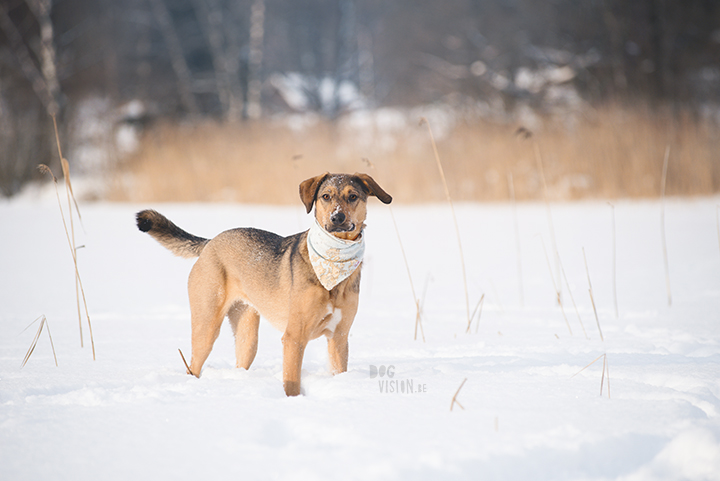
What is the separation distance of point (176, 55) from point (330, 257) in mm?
19291

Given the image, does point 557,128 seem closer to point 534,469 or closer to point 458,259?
point 458,259

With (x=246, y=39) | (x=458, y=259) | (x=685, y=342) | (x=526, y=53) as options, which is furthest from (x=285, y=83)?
(x=685, y=342)

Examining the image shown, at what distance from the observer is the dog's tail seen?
3098mm

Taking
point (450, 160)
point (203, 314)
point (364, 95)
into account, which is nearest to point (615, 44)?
point (450, 160)

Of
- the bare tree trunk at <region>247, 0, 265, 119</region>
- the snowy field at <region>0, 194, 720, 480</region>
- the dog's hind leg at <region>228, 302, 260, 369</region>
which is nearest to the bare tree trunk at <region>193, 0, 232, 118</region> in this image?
the bare tree trunk at <region>247, 0, 265, 119</region>

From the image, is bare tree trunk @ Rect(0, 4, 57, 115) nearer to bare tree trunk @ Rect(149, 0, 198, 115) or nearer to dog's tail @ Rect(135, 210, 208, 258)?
bare tree trunk @ Rect(149, 0, 198, 115)

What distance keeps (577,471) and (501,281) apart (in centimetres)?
409

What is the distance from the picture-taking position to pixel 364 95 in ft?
73.5

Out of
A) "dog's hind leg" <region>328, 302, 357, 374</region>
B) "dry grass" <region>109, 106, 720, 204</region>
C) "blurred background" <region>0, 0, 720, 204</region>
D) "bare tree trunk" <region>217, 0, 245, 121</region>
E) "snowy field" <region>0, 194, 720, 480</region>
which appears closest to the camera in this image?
"snowy field" <region>0, 194, 720, 480</region>

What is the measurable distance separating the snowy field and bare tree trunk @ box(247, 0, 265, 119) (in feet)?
48.5

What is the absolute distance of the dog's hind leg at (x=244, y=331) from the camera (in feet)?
9.89

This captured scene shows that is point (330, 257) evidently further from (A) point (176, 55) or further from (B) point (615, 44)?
A: (A) point (176, 55)

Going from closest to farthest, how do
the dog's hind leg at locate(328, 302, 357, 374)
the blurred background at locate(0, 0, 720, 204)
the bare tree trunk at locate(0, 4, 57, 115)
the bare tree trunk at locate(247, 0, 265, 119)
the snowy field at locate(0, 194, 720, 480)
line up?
1. the snowy field at locate(0, 194, 720, 480)
2. the dog's hind leg at locate(328, 302, 357, 374)
3. the blurred background at locate(0, 0, 720, 204)
4. the bare tree trunk at locate(0, 4, 57, 115)
5. the bare tree trunk at locate(247, 0, 265, 119)

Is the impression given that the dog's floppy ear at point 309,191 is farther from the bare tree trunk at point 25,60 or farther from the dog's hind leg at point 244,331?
the bare tree trunk at point 25,60
